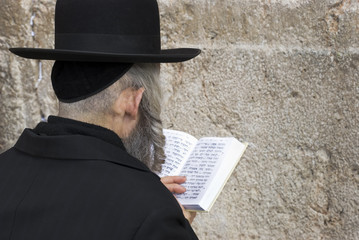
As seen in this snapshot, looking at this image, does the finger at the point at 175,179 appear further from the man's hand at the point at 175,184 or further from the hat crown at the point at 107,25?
the hat crown at the point at 107,25

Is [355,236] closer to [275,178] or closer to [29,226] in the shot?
[275,178]

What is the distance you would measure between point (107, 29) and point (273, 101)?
53.2 inches

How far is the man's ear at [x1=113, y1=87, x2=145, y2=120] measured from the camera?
76.7 inches

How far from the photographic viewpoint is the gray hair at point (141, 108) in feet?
6.34

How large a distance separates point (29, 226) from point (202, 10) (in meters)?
1.73

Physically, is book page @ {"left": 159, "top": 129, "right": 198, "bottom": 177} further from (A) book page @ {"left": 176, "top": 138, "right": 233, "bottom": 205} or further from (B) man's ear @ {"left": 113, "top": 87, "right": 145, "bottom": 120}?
(B) man's ear @ {"left": 113, "top": 87, "right": 145, "bottom": 120}

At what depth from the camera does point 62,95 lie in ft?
6.46

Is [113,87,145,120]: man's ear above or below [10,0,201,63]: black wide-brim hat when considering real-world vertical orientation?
below

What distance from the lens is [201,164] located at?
2.30m

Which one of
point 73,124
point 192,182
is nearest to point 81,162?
point 73,124

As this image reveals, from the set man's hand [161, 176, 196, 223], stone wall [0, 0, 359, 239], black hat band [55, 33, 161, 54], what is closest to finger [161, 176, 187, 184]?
man's hand [161, 176, 196, 223]

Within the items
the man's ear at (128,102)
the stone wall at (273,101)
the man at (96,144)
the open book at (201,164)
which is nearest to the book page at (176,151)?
the open book at (201,164)

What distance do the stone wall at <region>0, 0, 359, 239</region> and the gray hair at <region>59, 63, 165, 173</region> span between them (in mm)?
957

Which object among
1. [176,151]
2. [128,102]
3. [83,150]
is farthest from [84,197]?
Answer: [176,151]
